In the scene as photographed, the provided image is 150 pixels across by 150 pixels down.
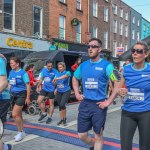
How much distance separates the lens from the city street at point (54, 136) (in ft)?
22.5

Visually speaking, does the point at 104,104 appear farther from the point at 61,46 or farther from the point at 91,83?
the point at 61,46

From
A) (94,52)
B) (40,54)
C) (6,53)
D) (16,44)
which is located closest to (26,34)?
(16,44)

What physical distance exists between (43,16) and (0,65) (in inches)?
788

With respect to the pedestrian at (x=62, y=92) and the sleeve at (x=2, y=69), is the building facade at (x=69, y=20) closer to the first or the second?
the pedestrian at (x=62, y=92)

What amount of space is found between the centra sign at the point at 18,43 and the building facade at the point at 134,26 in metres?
27.2

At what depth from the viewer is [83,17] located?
30906 mm

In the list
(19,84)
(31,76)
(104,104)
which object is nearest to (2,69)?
(104,104)

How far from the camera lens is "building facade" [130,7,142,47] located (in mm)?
48669

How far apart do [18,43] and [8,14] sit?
5.96 feet

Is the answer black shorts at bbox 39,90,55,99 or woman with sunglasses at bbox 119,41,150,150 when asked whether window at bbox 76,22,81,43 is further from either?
woman with sunglasses at bbox 119,41,150,150

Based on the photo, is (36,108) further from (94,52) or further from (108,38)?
(108,38)

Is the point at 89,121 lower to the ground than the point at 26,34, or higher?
lower

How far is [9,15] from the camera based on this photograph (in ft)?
69.5

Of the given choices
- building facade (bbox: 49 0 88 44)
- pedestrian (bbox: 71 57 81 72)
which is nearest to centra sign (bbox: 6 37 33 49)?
building facade (bbox: 49 0 88 44)
